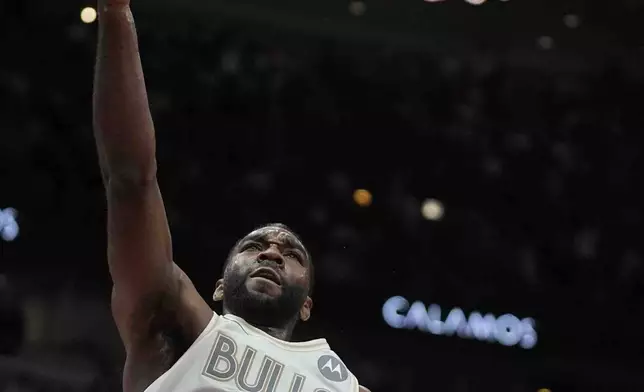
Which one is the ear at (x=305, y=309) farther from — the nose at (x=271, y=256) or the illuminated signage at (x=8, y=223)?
the illuminated signage at (x=8, y=223)

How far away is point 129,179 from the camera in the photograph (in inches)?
62.6

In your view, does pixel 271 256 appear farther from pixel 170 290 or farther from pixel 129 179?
pixel 129 179

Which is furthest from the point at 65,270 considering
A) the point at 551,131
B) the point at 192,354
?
the point at 192,354

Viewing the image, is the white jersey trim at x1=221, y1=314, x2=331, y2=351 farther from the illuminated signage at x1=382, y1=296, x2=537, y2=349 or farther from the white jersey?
the illuminated signage at x1=382, y1=296, x2=537, y2=349

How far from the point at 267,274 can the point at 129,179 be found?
47cm

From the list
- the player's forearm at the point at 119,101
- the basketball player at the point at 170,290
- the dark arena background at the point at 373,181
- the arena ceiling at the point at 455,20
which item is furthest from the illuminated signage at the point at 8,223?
the player's forearm at the point at 119,101

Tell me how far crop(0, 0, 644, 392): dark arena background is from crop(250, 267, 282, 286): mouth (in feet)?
13.1

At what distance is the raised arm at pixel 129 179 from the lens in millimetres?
1551

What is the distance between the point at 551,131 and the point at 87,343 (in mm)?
3789

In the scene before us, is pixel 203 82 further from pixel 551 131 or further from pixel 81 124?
pixel 551 131

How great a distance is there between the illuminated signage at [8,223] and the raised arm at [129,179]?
15.0ft

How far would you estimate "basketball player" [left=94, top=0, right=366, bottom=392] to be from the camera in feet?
5.12

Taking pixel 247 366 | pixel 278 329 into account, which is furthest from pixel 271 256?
pixel 247 366

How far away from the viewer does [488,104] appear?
6172 mm
